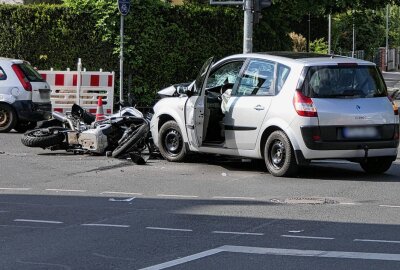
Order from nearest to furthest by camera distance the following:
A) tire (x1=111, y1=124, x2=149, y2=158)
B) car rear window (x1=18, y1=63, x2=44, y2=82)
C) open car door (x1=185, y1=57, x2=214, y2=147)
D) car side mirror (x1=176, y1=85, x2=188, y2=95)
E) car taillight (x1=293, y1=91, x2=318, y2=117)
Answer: car taillight (x1=293, y1=91, x2=318, y2=117) < open car door (x1=185, y1=57, x2=214, y2=147) < car side mirror (x1=176, y1=85, x2=188, y2=95) < tire (x1=111, y1=124, x2=149, y2=158) < car rear window (x1=18, y1=63, x2=44, y2=82)

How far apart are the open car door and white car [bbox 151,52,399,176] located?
0.05ft

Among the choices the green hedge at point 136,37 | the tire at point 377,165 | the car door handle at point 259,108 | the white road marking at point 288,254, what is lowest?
the white road marking at point 288,254

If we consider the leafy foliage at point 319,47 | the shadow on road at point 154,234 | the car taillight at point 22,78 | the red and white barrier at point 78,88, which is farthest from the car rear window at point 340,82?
the leafy foliage at point 319,47

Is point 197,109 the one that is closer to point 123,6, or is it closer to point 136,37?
point 123,6

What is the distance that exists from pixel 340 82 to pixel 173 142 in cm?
338

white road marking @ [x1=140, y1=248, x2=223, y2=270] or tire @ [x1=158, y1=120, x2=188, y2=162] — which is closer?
white road marking @ [x1=140, y1=248, x2=223, y2=270]

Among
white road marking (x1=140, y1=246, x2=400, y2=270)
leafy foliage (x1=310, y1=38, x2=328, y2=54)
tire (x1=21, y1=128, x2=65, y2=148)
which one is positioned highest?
leafy foliage (x1=310, y1=38, x2=328, y2=54)

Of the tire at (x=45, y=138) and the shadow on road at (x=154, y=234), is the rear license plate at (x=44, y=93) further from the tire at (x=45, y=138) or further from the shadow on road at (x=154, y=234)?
the shadow on road at (x=154, y=234)

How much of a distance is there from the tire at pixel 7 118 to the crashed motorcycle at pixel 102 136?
4.11 m

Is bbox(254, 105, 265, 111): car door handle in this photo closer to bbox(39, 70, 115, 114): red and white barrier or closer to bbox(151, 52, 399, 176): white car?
bbox(151, 52, 399, 176): white car

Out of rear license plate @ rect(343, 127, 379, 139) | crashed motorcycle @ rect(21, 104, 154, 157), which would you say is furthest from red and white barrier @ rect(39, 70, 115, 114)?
rear license plate @ rect(343, 127, 379, 139)

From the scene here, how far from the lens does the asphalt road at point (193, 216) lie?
8.35m

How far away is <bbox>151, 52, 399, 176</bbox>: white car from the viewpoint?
13820mm

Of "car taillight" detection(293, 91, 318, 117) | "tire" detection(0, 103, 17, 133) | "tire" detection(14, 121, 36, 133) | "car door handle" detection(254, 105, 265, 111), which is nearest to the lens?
"car taillight" detection(293, 91, 318, 117)
